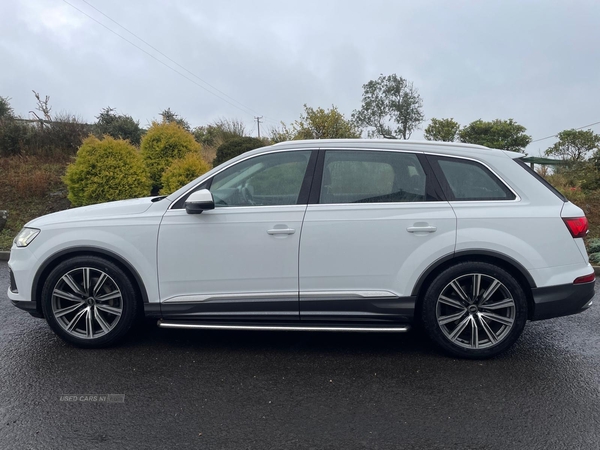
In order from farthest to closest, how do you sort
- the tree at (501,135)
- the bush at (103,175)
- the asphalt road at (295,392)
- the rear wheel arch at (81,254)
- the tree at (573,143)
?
the tree at (501,135), the tree at (573,143), the bush at (103,175), the rear wheel arch at (81,254), the asphalt road at (295,392)

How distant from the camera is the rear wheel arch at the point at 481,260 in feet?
12.4

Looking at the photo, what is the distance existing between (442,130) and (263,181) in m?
34.6

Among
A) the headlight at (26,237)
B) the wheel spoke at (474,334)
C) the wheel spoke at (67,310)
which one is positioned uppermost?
the headlight at (26,237)

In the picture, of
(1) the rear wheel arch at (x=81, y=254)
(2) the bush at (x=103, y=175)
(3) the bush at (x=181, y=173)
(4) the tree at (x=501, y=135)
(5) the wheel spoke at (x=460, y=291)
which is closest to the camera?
(5) the wheel spoke at (x=460, y=291)

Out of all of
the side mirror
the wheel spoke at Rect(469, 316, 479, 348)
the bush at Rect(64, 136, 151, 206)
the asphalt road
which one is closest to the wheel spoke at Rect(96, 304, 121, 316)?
the asphalt road

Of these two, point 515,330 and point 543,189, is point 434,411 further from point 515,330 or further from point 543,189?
point 543,189

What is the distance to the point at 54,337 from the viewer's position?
174 inches

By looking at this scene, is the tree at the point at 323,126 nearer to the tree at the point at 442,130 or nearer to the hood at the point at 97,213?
the hood at the point at 97,213

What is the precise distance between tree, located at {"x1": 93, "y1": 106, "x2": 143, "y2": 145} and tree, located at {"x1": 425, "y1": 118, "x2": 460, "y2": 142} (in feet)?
82.6

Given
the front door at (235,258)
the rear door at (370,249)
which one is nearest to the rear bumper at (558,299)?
the rear door at (370,249)

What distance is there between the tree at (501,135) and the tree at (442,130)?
1.31m

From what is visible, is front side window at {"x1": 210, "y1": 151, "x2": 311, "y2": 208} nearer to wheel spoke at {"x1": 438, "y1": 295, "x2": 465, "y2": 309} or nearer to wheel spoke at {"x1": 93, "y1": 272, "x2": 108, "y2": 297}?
wheel spoke at {"x1": 93, "y1": 272, "x2": 108, "y2": 297}

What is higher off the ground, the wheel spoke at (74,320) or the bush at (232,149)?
the bush at (232,149)

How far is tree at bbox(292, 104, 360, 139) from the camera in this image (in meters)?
14.4
